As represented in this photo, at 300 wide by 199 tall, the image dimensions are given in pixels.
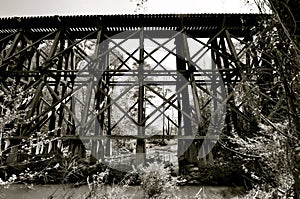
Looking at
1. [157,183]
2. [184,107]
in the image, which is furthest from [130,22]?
[157,183]

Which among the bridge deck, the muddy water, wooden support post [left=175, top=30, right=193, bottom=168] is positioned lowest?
the muddy water

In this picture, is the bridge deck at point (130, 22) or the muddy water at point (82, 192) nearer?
the muddy water at point (82, 192)

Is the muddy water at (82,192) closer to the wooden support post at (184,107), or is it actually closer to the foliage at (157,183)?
the foliage at (157,183)

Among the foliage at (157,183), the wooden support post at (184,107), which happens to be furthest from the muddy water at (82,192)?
the wooden support post at (184,107)

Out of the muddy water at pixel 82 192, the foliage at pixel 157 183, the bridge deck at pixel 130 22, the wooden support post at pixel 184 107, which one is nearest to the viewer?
the foliage at pixel 157 183

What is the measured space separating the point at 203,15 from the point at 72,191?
4.74 metres

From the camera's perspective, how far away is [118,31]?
282 inches

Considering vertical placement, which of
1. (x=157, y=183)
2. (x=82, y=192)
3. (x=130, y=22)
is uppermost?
(x=130, y=22)

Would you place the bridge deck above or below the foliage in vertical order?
above

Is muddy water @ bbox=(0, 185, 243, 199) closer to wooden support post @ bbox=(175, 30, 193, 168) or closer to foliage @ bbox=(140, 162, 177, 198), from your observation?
foliage @ bbox=(140, 162, 177, 198)

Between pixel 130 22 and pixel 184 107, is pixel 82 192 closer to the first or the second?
pixel 184 107

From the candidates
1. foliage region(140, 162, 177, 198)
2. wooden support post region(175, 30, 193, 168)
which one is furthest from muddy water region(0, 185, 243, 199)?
wooden support post region(175, 30, 193, 168)

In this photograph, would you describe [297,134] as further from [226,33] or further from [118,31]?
[118,31]

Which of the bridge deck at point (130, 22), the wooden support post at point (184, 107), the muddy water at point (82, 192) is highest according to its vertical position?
the bridge deck at point (130, 22)
